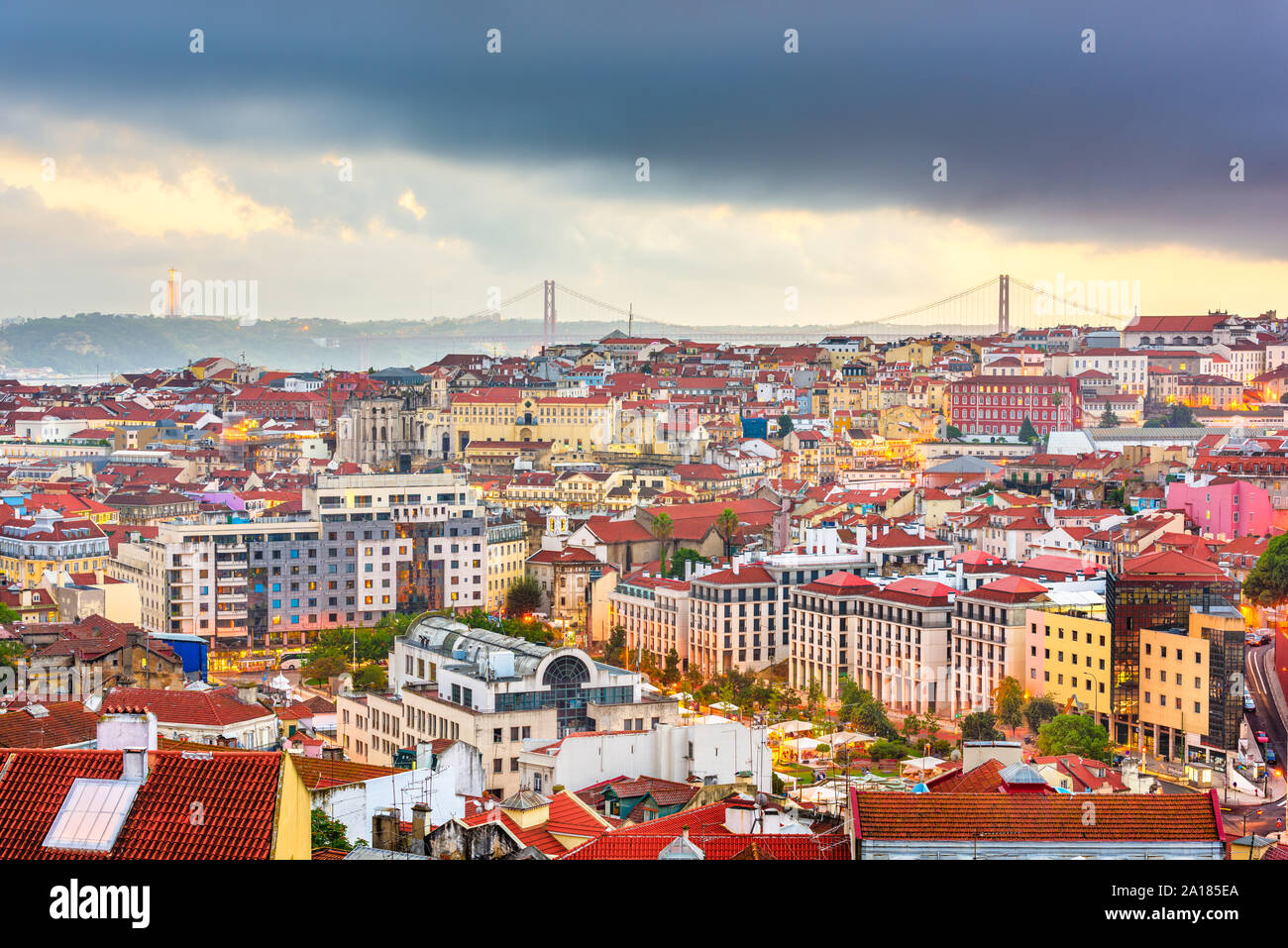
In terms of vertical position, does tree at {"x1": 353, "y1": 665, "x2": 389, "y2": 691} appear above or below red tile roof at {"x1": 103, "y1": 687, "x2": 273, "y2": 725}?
below

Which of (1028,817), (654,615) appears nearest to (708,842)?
(1028,817)

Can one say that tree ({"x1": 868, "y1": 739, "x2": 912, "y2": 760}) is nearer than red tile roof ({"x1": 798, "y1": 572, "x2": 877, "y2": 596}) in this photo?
Yes

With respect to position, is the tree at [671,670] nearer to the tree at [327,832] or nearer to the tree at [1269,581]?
the tree at [1269,581]

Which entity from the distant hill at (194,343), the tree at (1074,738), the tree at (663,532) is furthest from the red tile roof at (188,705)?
the distant hill at (194,343)

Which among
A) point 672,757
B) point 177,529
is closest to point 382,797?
point 672,757

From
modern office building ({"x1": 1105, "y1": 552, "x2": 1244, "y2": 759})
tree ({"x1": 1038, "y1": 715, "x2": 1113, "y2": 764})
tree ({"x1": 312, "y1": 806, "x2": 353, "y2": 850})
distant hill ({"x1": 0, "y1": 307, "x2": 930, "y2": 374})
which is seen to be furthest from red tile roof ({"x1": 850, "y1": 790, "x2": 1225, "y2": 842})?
distant hill ({"x1": 0, "y1": 307, "x2": 930, "y2": 374})

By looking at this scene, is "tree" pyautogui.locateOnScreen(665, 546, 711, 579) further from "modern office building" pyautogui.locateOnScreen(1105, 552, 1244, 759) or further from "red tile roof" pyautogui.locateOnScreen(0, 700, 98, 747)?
"red tile roof" pyautogui.locateOnScreen(0, 700, 98, 747)

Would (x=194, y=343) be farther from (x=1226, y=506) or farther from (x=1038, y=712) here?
(x=1038, y=712)
